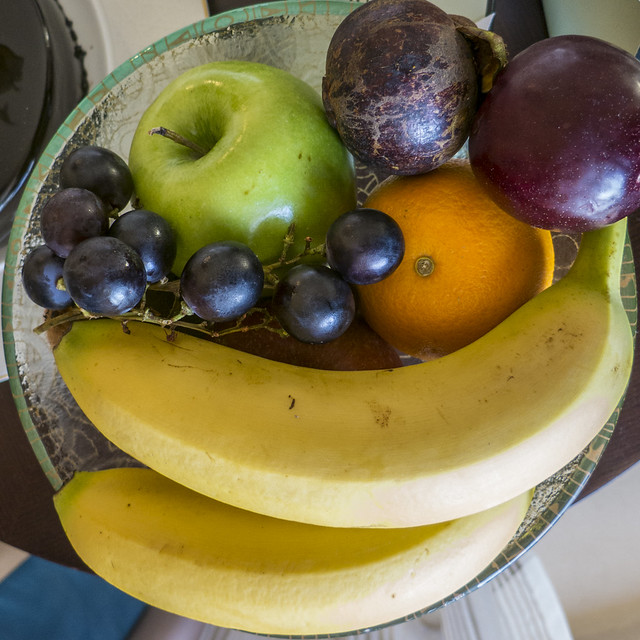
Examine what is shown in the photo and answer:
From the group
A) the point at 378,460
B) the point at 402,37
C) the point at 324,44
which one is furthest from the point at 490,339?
the point at 324,44

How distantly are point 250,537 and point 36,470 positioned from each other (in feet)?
1.49

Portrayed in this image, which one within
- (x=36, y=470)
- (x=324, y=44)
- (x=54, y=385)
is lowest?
(x=36, y=470)

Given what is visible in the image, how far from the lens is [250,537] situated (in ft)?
1.46

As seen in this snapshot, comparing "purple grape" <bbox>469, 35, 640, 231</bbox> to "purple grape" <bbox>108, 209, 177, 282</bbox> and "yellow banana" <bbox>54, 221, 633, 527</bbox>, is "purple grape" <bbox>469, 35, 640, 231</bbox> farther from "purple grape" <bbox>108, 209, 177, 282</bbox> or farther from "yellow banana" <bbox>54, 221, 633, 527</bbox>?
"purple grape" <bbox>108, 209, 177, 282</bbox>

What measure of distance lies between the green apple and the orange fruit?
90 millimetres

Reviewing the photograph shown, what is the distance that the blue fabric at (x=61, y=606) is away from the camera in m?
1.09

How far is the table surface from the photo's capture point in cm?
70

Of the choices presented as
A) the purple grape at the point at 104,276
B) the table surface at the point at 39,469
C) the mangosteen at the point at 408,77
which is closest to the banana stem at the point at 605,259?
the mangosteen at the point at 408,77

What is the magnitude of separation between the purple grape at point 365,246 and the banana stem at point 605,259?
0.17 m

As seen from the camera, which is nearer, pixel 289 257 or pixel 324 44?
pixel 289 257

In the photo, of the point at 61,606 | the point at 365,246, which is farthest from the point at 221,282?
the point at 61,606

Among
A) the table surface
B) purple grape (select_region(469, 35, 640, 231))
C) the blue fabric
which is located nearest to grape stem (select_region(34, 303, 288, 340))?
purple grape (select_region(469, 35, 640, 231))

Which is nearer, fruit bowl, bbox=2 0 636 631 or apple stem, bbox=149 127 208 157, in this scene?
apple stem, bbox=149 127 208 157

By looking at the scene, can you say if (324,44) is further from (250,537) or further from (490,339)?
(250,537)
